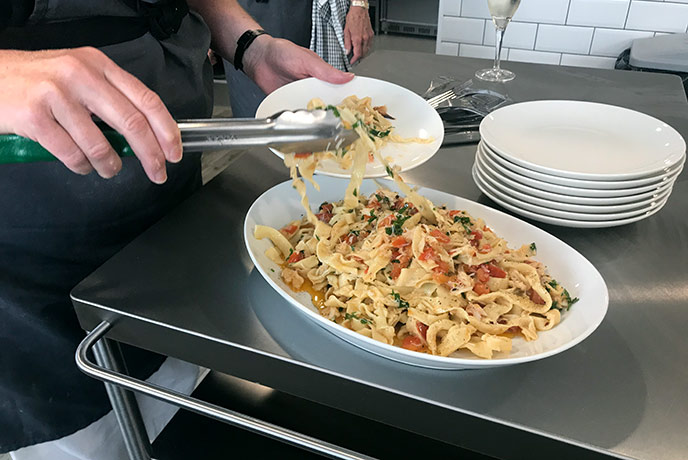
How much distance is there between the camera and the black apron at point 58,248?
0.88m

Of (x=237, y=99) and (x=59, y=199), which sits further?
(x=237, y=99)

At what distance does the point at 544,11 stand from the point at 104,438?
6.80ft

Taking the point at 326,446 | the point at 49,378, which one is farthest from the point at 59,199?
the point at 326,446

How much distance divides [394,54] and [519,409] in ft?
4.07

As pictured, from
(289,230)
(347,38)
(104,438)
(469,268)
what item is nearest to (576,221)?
(469,268)

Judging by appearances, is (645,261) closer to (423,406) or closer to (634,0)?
(423,406)

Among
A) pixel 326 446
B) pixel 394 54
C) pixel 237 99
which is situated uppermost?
pixel 394 54

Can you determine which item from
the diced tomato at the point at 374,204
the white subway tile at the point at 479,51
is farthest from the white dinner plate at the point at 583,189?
the white subway tile at the point at 479,51

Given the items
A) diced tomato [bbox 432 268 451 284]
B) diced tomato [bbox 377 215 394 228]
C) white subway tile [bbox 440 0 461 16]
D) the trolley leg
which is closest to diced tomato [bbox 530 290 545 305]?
diced tomato [bbox 432 268 451 284]

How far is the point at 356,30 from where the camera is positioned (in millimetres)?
2121

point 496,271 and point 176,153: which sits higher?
point 176,153

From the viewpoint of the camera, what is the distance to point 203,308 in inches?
29.5

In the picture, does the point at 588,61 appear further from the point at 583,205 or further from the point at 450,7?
the point at 583,205

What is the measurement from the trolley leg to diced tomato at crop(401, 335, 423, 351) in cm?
41
